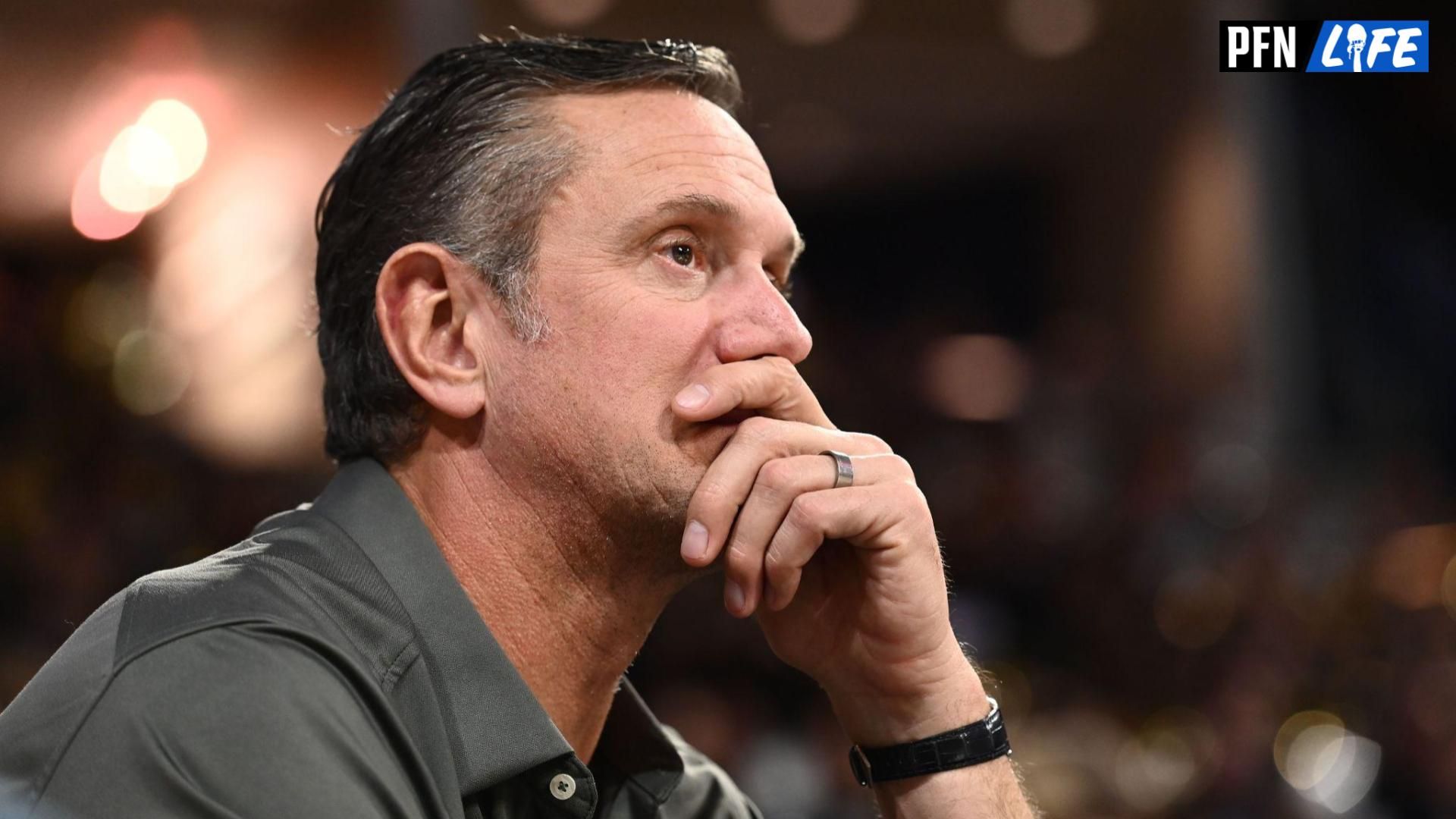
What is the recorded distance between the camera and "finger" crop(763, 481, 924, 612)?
60.9 inches

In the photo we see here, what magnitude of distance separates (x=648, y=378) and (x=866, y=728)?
1.91 feet

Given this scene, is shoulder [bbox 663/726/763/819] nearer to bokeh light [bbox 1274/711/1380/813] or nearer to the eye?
the eye

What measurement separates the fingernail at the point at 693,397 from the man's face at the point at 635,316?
0.10 feet

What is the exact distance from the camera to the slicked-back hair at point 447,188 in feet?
5.49

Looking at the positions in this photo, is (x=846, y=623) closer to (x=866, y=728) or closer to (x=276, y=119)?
(x=866, y=728)

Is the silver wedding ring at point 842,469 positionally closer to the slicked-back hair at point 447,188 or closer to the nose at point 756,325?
the nose at point 756,325

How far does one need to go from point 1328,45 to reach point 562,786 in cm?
417

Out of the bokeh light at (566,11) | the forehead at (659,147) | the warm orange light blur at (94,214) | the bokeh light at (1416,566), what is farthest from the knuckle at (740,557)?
the bokeh light at (566,11)

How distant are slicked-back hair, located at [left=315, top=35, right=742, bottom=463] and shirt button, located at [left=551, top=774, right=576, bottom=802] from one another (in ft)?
1.59

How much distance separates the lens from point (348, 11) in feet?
15.0

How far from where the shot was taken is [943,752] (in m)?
1.73

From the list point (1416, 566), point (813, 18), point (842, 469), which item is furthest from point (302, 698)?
point (813, 18)

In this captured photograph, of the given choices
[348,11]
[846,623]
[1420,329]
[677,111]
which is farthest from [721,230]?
[1420,329]

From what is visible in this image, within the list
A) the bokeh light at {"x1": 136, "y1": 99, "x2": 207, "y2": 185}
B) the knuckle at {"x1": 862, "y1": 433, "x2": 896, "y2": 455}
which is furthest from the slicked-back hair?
the bokeh light at {"x1": 136, "y1": 99, "x2": 207, "y2": 185}
